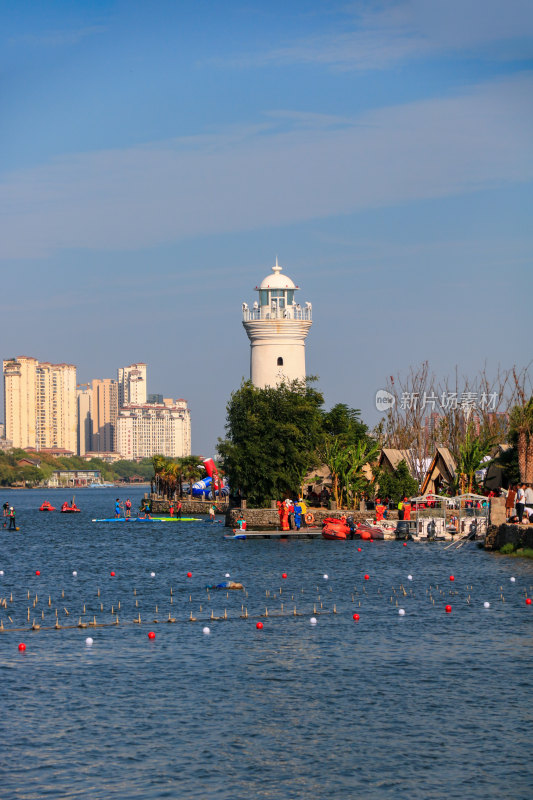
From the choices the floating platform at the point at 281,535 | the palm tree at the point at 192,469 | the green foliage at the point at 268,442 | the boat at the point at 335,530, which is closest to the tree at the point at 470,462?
the green foliage at the point at 268,442

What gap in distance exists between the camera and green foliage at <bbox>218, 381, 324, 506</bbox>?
75312 millimetres

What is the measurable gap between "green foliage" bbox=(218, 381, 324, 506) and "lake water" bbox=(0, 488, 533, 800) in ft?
90.1

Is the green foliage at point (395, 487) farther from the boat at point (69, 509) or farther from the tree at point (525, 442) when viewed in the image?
the boat at point (69, 509)

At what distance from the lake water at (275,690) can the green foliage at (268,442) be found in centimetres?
2745

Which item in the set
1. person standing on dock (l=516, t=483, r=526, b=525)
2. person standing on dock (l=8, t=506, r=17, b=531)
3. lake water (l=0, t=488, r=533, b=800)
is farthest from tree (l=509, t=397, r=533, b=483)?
person standing on dock (l=8, t=506, r=17, b=531)

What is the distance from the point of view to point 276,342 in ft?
273

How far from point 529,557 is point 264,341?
36.1 meters

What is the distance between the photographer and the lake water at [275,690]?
20.0 metres

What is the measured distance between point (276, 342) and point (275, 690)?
189 feet

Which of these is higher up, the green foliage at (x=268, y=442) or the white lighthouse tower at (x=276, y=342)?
the white lighthouse tower at (x=276, y=342)

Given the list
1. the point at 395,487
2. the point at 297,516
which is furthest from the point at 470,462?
the point at 297,516

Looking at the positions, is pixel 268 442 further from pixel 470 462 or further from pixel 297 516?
pixel 470 462

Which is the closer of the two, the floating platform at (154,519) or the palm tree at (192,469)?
the floating platform at (154,519)

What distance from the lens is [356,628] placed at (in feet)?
113
